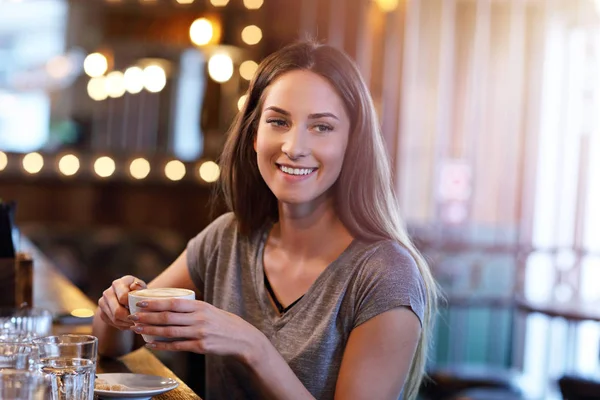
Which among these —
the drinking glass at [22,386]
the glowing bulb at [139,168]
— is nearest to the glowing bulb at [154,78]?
the glowing bulb at [139,168]

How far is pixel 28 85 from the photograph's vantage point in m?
5.58

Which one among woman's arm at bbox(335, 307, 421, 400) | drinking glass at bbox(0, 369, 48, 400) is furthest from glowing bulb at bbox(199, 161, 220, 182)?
drinking glass at bbox(0, 369, 48, 400)

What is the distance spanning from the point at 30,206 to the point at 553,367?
3681mm

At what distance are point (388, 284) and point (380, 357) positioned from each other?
14cm

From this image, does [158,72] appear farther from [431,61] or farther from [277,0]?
[431,61]

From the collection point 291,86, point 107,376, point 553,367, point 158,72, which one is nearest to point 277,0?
point 158,72

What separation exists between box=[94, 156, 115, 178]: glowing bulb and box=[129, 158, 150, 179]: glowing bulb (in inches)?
5.1

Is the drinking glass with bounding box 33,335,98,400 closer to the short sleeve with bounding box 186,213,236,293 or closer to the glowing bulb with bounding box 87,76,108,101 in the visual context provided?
the short sleeve with bounding box 186,213,236,293

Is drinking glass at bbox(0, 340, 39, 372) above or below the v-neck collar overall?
below

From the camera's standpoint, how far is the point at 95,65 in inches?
225

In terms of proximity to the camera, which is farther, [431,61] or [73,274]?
[431,61]

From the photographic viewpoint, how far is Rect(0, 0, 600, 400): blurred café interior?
5352 millimetres

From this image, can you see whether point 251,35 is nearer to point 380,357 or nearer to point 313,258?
point 313,258

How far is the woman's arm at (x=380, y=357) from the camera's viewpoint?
5.26 ft
